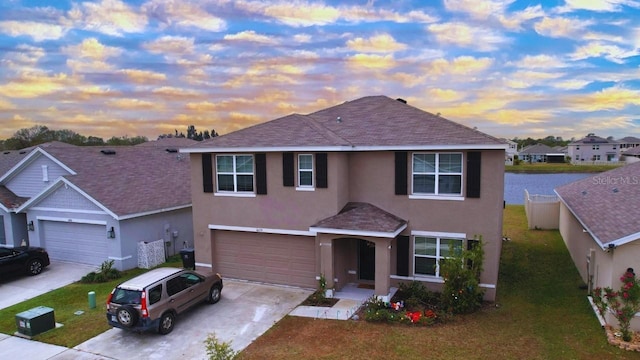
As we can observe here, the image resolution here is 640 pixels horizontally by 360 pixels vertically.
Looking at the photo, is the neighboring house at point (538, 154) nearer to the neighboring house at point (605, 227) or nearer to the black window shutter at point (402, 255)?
the neighboring house at point (605, 227)

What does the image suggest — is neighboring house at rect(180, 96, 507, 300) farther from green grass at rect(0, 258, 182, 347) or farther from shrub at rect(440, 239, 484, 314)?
green grass at rect(0, 258, 182, 347)

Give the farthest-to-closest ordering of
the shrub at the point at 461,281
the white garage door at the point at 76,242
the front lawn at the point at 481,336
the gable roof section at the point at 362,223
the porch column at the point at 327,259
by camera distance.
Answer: the white garage door at the point at 76,242 → the porch column at the point at 327,259 → the gable roof section at the point at 362,223 → the shrub at the point at 461,281 → the front lawn at the point at 481,336

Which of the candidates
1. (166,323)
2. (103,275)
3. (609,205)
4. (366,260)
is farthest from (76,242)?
(609,205)

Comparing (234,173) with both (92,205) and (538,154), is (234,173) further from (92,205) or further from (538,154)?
(538,154)

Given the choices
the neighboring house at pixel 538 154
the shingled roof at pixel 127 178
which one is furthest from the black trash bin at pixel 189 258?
the neighboring house at pixel 538 154

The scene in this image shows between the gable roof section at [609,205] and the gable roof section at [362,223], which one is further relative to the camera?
the gable roof section at [362,223]

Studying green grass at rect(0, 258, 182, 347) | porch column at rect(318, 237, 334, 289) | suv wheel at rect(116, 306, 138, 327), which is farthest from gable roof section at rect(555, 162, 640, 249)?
green grass at rect(0, 258, 182, 347)
